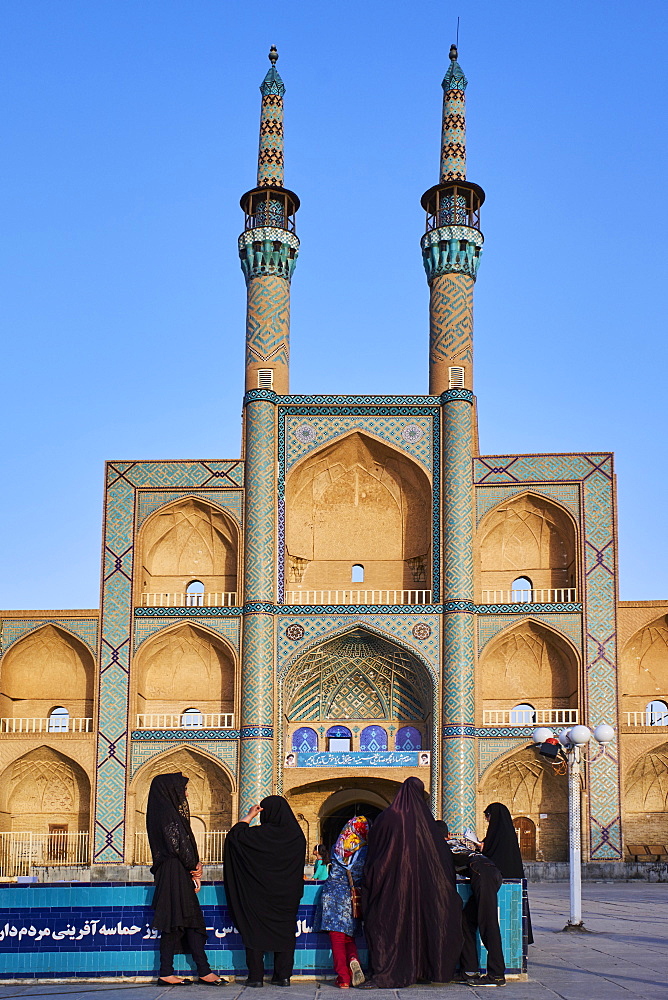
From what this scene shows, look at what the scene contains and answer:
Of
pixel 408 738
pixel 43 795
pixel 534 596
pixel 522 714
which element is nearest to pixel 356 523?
pixel 534 596

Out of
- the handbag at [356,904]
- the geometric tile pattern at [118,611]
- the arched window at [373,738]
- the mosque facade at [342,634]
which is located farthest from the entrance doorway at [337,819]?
the handbag at [356,904]

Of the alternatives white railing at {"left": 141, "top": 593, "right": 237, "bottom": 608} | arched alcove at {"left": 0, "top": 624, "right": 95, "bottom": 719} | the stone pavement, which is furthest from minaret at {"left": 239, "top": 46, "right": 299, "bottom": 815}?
the stone pavement

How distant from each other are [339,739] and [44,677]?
576 cm

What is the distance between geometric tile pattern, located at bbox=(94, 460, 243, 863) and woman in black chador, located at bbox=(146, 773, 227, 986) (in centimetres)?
1518

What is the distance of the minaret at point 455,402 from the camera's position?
68.6 ft

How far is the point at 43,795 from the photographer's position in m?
22.5

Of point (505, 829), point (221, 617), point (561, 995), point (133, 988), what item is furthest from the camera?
point (221, 617)

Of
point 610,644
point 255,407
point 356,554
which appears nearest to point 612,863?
point 610,644

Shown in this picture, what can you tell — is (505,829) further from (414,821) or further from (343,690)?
(343,690)

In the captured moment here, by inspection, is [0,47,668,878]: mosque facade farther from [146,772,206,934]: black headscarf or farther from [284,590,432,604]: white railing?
[146,772,206,934]: black headscarf

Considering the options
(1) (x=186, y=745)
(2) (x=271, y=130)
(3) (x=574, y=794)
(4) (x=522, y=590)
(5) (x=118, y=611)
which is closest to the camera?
(3) (x=574, y=794)

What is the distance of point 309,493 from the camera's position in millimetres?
23969

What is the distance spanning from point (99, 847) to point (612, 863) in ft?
28.5

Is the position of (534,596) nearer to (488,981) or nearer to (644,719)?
(644,719)
